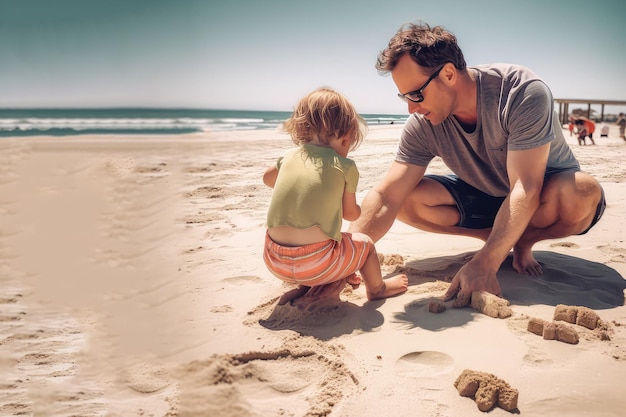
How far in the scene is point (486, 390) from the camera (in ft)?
5.05

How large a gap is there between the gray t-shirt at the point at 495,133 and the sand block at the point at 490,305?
779mm

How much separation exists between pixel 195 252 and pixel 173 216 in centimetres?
122

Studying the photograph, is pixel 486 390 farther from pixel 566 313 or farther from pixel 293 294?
pixel 293 294

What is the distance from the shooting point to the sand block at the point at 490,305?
2131 millimetres

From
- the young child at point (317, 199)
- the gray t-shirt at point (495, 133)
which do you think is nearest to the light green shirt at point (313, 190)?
the young child at point (317, 199)

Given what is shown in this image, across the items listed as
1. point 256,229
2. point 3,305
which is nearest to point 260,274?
point 256,229

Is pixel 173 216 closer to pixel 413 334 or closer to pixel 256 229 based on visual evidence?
pixel 256 229

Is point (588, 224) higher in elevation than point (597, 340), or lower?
higher

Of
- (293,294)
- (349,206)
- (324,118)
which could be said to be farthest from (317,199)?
(293,294)

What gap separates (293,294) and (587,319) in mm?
1317

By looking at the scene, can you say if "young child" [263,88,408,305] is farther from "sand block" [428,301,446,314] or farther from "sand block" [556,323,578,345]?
"sand block" [556,323,578,345]

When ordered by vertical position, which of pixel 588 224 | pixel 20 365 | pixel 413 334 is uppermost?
pixel 588 224

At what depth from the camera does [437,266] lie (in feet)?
9.98

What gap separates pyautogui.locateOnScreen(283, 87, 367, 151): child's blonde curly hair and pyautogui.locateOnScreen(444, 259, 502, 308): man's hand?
86 centimetres
